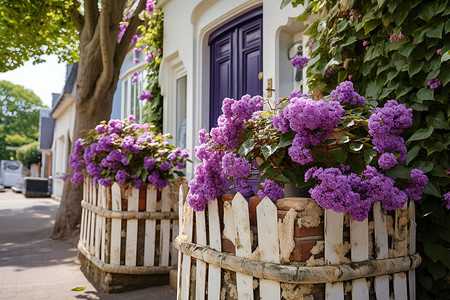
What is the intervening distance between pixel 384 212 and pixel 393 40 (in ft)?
4.32

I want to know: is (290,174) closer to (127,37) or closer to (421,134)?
(421,134)

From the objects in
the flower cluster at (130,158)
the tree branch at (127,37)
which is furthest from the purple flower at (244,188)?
the tree branch at (127,37)

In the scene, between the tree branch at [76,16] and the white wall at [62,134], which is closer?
the tree branch at [76,16]

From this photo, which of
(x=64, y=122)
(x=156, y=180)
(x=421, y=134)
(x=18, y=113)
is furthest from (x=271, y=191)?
(x=18, y=113)

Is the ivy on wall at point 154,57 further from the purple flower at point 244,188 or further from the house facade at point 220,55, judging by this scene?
the purple flower at point 244,188

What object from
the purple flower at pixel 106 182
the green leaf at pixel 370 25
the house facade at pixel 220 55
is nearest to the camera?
the green leaf at pixel 370 25

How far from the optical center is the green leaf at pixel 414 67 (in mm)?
2714

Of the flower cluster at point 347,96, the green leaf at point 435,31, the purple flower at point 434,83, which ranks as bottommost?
the flower cluster at point 347,96

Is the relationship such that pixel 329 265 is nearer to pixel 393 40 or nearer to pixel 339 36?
pixel 393 40

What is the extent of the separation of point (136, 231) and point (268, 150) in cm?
285

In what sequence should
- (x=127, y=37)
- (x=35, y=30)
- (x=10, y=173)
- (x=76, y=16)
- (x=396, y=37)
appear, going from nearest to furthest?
(x=396, y=37) → (x=127, y=37) → (x=76, y=16) → (x=35, y=30) → (x=10, y=173)

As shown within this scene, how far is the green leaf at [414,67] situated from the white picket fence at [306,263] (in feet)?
3.00

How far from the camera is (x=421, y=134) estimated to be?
262 cm

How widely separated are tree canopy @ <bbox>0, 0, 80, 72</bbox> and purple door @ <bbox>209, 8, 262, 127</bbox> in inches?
166
